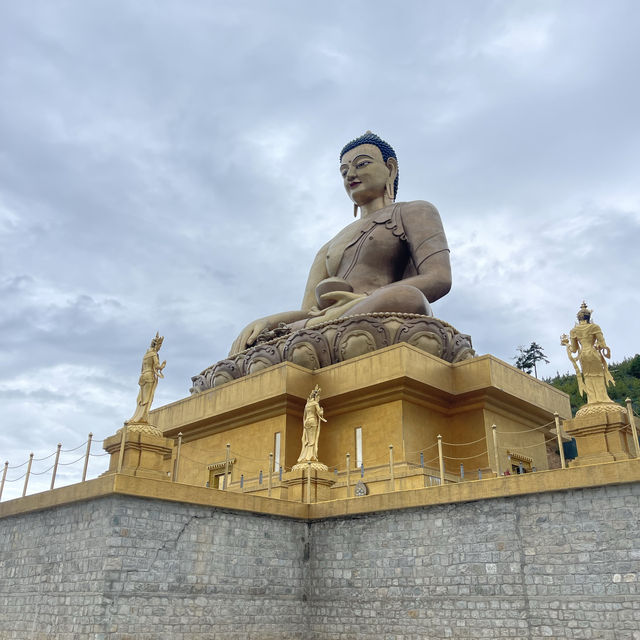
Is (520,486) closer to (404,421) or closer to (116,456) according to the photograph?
(404,421)

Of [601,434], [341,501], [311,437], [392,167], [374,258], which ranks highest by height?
[392,167]

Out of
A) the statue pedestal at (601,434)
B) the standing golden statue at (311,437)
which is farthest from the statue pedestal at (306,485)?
the statue pedestal at (601,434)

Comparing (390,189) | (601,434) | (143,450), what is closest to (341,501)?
(143,450)

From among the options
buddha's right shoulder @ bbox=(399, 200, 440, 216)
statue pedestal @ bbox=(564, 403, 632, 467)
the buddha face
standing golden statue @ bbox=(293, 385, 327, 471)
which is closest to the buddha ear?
the buddha face

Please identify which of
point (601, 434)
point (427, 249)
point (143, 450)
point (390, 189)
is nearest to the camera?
point (601, 434)

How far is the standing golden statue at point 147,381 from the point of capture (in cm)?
935

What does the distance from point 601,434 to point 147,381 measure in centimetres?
603

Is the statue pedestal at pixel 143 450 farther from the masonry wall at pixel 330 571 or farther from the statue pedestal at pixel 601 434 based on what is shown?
the statue pedestal at pixel 601 434

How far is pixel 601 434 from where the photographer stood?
25.8ft

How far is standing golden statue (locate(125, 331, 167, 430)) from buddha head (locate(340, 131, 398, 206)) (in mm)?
8652

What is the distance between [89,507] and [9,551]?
2190 millimetres

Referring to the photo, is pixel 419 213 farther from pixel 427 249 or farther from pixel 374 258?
pixel 374 258

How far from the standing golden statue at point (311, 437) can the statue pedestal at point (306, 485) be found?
0.64 feet

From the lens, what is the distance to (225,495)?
8.33 metres
